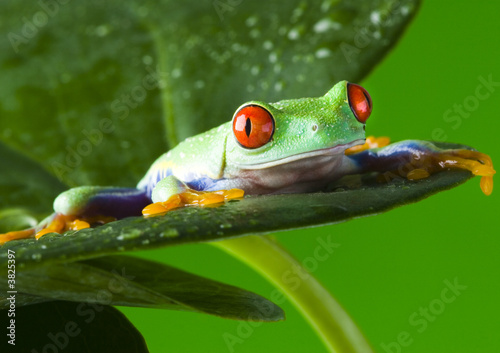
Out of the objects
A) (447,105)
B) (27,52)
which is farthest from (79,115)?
(447,105)

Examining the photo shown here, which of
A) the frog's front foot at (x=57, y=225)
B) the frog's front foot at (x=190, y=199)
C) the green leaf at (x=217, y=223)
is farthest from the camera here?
the frog's front foot at (x=57, y=225)

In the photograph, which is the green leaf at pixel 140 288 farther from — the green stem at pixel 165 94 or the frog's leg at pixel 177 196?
the green stem at pixel 165 94

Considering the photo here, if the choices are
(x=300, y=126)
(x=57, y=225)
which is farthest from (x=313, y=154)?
(x=57, y=225)

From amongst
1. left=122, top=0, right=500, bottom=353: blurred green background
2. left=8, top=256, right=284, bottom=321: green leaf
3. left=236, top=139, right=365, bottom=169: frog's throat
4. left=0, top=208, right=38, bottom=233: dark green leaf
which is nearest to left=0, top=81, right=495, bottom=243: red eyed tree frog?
left=236, top=139, right=365, bottom=169: frog's throat

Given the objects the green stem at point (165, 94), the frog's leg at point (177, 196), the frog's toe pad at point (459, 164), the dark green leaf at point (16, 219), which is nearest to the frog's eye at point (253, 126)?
the frog's leg at point (177, 196)

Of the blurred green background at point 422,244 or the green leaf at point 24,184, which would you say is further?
the blurred green background at point 422,244

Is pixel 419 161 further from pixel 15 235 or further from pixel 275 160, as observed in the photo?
pixel 15 235

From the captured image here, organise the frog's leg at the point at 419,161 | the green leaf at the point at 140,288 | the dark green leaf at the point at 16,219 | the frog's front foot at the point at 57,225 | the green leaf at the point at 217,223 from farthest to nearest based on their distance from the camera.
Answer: the dark green leaf at the point at 16,219 → the frog's front foot at the point at 57,225 → the frog's leg at the point at 419,161 → the green leaf at the point at 140,288 → the green leaf at the point at 217,223
